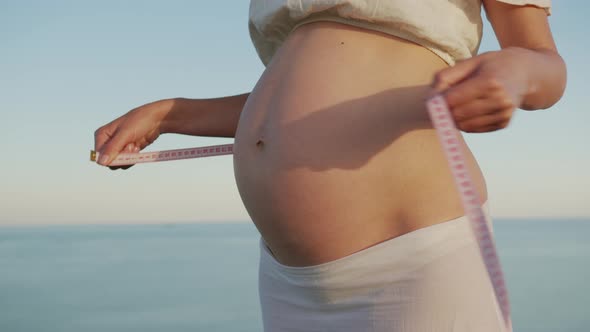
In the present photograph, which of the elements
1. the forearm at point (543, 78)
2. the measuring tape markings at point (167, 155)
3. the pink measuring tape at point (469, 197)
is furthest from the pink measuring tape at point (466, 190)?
the measuring tape markings at point (167, 155)

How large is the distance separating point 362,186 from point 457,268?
224mm

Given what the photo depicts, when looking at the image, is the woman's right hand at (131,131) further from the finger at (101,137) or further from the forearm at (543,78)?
the forearm at (543,78)

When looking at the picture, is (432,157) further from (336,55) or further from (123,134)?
(123,134)

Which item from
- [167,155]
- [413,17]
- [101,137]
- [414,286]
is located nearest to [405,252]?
[414,286]

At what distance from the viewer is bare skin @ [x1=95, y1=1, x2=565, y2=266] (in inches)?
46.6

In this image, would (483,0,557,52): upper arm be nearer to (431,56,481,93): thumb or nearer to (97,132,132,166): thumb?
(431,56,481,93): thumb

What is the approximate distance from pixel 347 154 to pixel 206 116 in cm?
67

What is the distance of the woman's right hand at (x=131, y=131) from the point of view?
5.45 feet

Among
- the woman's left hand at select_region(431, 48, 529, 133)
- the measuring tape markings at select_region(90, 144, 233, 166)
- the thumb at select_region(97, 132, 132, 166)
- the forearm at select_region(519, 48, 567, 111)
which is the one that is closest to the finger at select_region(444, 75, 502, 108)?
the woman's left hand at select_region(431, 48, 529, 133)

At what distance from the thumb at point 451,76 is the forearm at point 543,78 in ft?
0.42

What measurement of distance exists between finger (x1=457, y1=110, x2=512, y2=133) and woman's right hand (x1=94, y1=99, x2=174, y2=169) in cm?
103

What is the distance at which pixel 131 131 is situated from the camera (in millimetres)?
1691

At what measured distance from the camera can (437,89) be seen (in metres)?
0.88

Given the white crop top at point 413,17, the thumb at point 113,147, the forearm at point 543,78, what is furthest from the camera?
the thumb at point 113,147
